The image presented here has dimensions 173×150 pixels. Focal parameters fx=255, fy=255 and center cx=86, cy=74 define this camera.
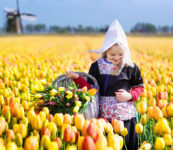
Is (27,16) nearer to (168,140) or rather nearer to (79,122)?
(79,122)

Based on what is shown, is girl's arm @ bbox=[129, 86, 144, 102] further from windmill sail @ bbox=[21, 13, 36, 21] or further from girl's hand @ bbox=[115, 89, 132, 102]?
windmill sail @ bbox=[21, 13, 36, 21]

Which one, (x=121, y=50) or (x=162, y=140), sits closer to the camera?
(x=162, y=140)

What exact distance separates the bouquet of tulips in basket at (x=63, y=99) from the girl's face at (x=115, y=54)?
0.58 metres

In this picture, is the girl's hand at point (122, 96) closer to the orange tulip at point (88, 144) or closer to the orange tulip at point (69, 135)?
the orange tulip at point (69, 135)

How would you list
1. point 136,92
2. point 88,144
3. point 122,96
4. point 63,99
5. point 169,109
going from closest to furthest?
point 88,144, point 169,109, point 63,99, point 122,96, point 136,92

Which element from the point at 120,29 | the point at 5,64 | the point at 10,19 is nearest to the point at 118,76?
the point at 120,29

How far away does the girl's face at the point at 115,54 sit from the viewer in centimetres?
279

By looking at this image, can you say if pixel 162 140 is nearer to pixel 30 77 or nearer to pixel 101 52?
pixel 101 52

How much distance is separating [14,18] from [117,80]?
45.8 metres

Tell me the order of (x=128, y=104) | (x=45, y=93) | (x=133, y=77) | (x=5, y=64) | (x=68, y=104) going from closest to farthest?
(x=68, y=104), (x=45, y=93), (x=128, y=104), (x=133, y=77), (x=5, y=64)

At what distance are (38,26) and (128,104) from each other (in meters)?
126

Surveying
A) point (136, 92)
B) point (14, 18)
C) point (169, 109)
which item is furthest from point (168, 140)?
point (14, 18)

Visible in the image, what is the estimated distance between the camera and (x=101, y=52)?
2.94 m

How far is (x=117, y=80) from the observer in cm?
289
